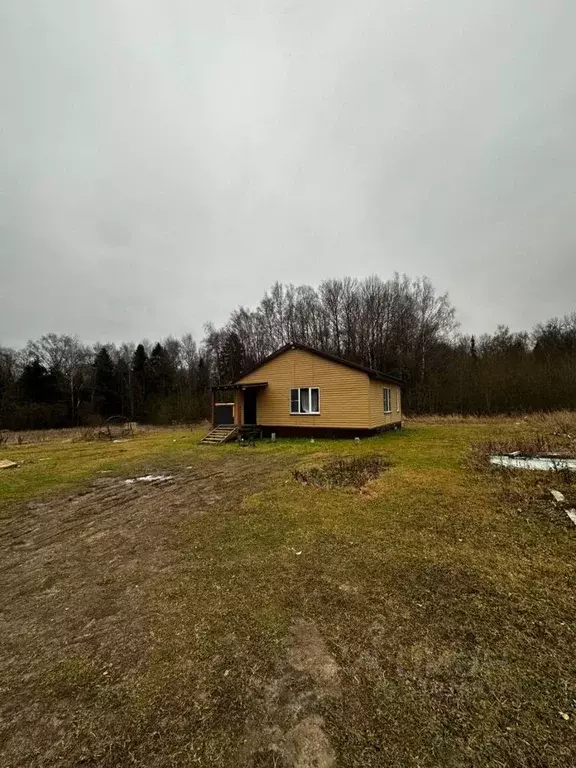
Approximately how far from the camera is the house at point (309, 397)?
15312mm

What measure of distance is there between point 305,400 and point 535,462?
987 centimetres

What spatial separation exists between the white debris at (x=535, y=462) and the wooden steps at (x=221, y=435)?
Answer: 11.0 metres

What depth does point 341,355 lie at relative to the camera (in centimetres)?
3322

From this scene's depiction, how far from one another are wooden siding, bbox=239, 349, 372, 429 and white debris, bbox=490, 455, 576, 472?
21.8 ft

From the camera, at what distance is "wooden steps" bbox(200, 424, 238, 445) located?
1588 cm

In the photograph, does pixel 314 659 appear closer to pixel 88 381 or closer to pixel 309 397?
pixel 309 397

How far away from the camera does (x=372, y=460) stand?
9.88 meters

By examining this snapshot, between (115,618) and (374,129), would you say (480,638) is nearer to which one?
(115,618)

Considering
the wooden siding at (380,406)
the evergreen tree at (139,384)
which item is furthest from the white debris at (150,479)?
the evergreen tree at (139,384)

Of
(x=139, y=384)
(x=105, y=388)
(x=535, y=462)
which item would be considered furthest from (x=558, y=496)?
(x=105, y=388)

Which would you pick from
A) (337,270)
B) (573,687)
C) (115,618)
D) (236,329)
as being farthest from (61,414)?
(573,687)

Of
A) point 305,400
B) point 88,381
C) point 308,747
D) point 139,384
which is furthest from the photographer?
point 139,384

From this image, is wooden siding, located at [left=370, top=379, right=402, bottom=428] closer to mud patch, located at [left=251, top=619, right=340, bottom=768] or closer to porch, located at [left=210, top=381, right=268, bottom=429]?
porch, located at [left=210, top=381, right=268, bottom=429]

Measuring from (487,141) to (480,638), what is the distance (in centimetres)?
1856
